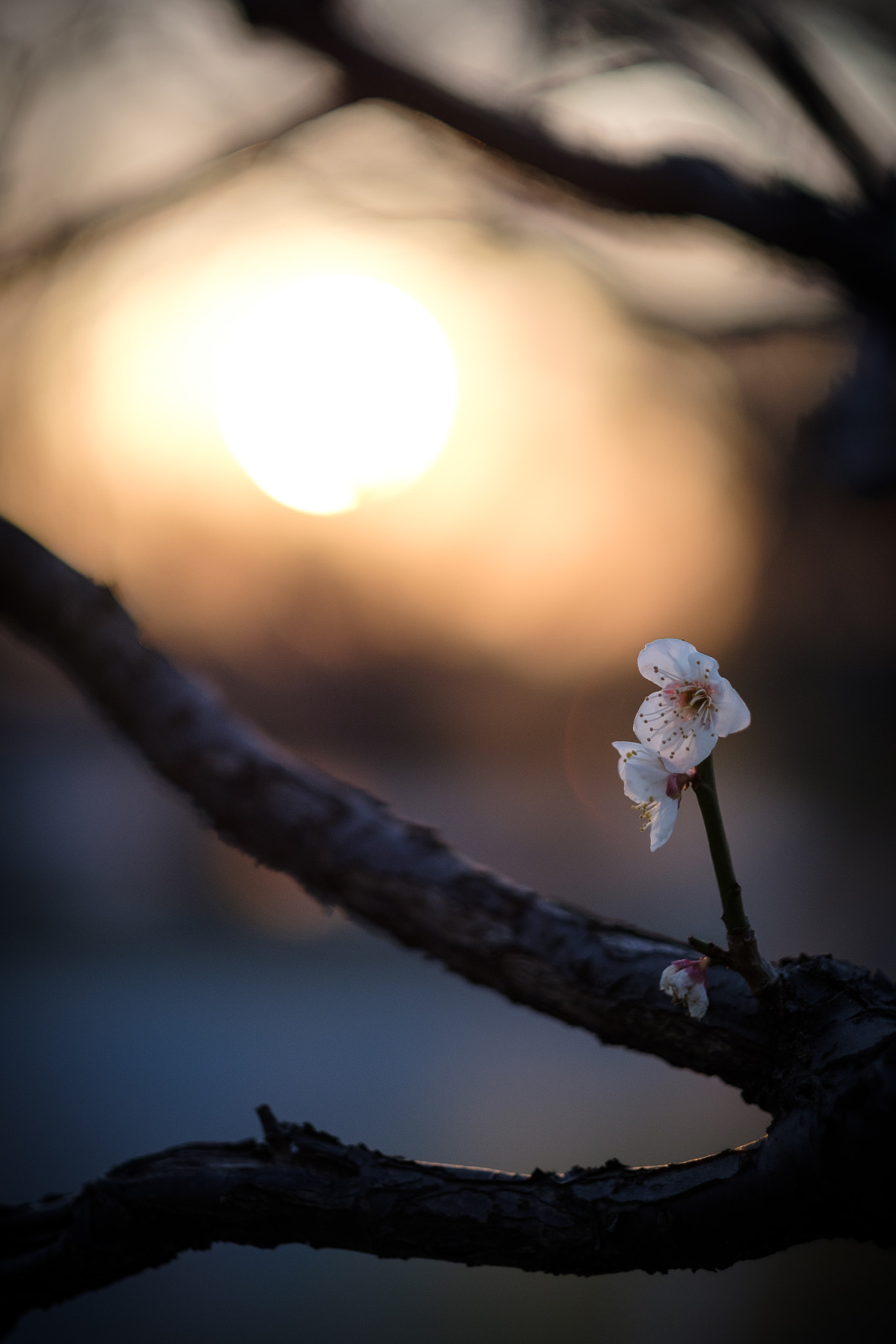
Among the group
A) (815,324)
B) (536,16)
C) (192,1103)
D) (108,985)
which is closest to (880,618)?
(815,324)

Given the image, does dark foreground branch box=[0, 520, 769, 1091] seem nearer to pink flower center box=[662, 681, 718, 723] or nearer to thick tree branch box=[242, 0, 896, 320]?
pink flower center box=[662, 681, 718, 723]

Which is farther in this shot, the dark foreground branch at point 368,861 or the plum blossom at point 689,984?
the dark foreground branch at point 368,861

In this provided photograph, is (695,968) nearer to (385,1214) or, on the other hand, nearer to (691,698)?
(691,698)

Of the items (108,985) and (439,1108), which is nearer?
(439,1108)

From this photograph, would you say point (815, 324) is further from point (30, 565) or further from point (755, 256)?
point (30, 565)

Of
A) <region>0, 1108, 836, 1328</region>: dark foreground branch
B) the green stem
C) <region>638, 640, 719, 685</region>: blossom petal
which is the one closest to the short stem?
the green stem

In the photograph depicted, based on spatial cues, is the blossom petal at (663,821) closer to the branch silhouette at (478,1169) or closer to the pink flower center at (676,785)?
the pink flower center at (676,785)

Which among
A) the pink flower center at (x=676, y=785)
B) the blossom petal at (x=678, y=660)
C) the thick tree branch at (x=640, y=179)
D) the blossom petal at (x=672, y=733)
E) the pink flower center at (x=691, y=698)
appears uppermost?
the thick tree branch at (x=640, y=179)

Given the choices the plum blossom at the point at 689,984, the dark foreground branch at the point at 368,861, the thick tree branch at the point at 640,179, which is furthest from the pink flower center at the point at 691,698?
the thick tree branch at the point at 640,179

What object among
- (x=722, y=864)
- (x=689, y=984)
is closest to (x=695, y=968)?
(x=689, y=984)
